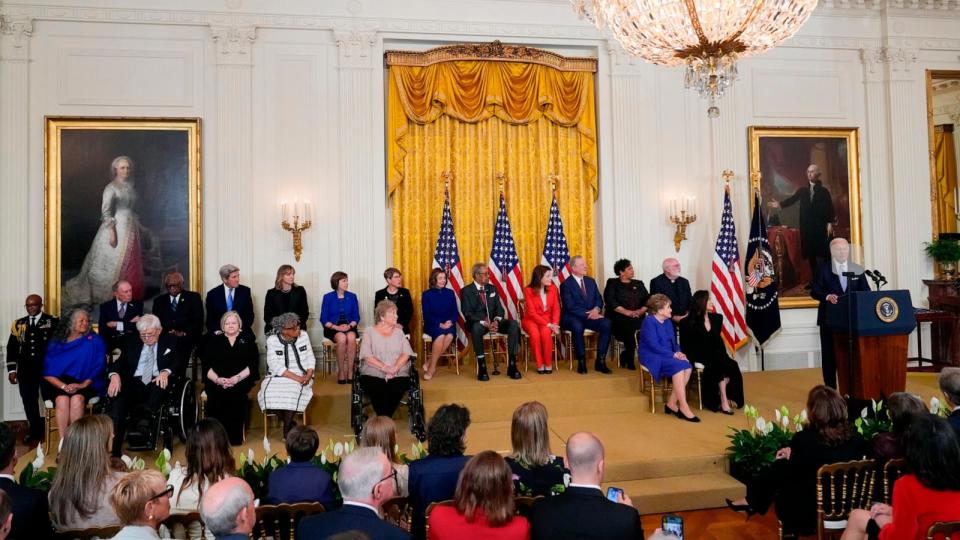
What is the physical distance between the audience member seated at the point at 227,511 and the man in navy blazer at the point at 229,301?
5648 mm

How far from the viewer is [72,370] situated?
6.33m

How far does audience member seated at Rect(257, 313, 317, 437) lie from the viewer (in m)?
6.41

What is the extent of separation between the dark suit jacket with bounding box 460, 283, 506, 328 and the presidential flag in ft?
12.0

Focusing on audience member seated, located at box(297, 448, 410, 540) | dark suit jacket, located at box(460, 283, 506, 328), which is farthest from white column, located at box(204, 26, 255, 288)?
audience member seated, located at box(297, 448, 410, 540)

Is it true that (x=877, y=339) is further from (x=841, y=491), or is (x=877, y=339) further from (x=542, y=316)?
(x=542, y=316)

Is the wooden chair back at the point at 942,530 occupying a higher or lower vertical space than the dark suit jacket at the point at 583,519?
lower

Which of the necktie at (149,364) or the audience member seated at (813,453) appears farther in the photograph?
the necktie at (149,364)

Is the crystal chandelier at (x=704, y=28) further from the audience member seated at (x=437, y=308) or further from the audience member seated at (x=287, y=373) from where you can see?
the audience member seated at (x=287, y=373)

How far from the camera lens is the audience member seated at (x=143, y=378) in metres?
6.20

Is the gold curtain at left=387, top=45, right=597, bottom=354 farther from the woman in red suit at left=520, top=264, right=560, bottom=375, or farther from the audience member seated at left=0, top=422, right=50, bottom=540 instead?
the audience member seated at left=0, top=422, right=50, bottom=540

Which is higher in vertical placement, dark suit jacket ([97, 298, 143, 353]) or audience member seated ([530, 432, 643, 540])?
dark suit jacket ([97, 298, 143, 353])

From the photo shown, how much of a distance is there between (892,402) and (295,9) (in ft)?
26.1

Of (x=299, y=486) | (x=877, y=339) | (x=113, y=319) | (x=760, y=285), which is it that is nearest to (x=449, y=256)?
(x=113, y=319)

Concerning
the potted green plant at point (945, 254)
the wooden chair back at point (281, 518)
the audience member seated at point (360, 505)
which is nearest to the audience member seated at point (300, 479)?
the wooden chair back at point (281, 518)
